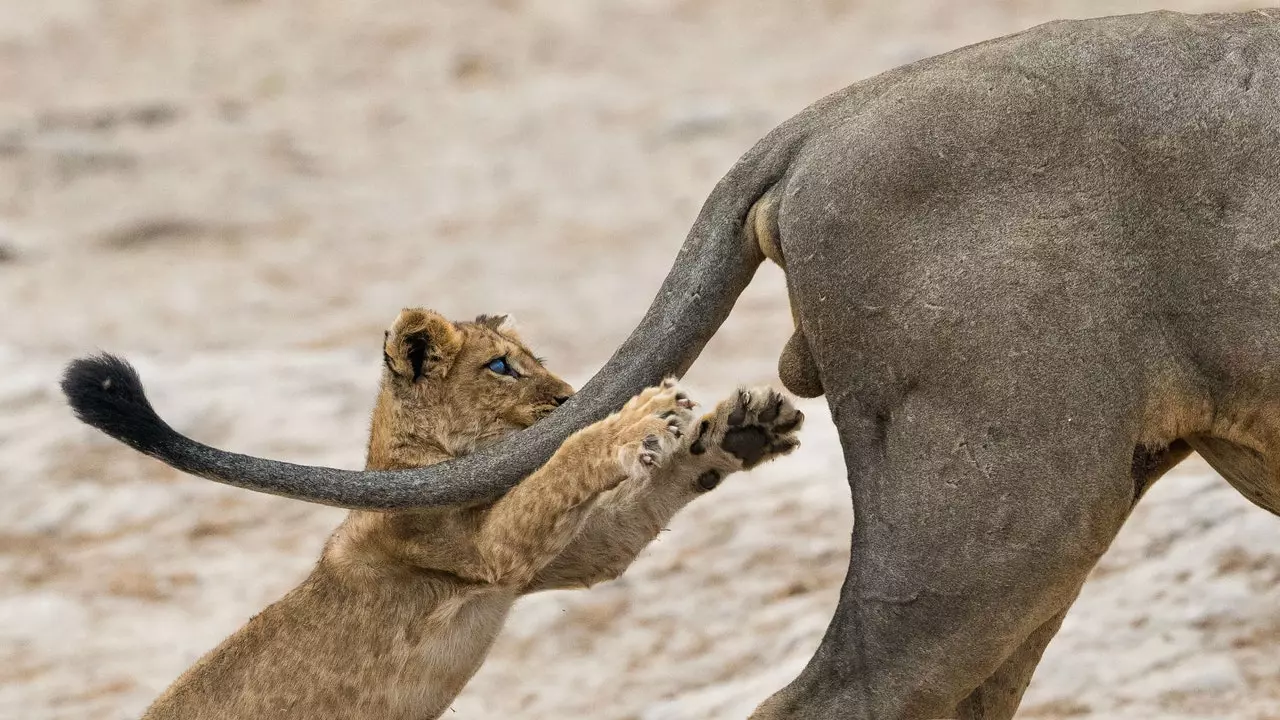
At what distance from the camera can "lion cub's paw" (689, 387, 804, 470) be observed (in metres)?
4.08

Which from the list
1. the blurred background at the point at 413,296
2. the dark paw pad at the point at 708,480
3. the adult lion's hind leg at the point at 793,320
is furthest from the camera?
the blurred background at the point at 413,296

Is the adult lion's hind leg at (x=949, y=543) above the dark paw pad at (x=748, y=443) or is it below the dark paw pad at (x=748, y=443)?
below

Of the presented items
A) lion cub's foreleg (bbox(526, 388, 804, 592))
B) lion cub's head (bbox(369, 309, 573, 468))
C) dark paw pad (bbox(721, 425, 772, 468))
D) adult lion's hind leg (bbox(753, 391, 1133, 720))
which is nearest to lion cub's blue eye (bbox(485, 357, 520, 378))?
lion cub's head (bbox(369, 309, 573, 468))

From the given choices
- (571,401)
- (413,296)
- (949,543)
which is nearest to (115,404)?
(571,401)

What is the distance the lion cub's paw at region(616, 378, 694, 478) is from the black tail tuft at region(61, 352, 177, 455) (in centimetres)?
106

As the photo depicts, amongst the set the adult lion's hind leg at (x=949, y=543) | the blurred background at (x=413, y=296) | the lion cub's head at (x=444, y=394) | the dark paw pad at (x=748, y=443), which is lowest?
the adult lion's hind leg at (x=949, y=543)

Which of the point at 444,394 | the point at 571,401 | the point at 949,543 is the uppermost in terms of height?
the point at 444,394

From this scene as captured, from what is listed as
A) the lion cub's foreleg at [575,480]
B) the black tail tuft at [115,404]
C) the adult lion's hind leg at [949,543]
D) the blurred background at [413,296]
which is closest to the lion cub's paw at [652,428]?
the lion cub's foreleg at [575,480]

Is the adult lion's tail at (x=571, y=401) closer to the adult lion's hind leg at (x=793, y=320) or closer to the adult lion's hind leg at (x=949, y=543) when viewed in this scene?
the adult lion's hind leg at (x=793, y=320)

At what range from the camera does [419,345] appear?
4.75 metres

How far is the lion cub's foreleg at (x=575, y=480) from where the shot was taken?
13.1 feet

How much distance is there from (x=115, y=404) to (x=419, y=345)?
947 mm

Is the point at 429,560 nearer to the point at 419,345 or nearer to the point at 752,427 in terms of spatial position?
the point at 419,345

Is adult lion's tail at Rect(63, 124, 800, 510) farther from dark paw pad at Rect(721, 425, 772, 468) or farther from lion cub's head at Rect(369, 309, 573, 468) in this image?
lion cub's head at Rect(369, 309, 573, 468)
